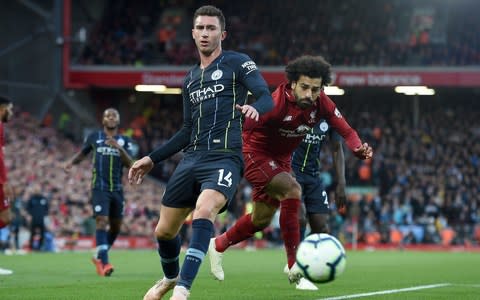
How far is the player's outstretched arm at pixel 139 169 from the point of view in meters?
8.44

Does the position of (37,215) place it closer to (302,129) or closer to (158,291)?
(302,129)

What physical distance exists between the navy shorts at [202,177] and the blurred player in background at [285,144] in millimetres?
1404

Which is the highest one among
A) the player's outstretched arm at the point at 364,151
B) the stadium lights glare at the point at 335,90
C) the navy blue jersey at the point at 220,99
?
the navy blue jersey at the point at 220,99

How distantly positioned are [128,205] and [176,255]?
25.2m

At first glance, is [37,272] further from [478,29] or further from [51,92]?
[478,29]

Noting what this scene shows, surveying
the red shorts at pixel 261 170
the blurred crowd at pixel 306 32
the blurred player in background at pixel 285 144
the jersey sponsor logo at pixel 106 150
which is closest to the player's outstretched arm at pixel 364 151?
the blurred player in background at pixel 285 144

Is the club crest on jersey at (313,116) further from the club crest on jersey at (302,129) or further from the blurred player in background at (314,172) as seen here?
the blurred player in background at (314,172)

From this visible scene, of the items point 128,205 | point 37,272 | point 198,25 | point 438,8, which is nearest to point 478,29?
point 438,8

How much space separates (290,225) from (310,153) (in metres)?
2.45

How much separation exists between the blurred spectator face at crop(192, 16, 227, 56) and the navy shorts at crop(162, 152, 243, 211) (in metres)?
0.92

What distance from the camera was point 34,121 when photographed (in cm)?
3775

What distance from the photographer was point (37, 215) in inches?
1055

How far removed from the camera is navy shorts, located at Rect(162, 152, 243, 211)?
8.17 metres

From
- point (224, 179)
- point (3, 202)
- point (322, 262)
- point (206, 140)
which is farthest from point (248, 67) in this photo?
point (3, 202)
